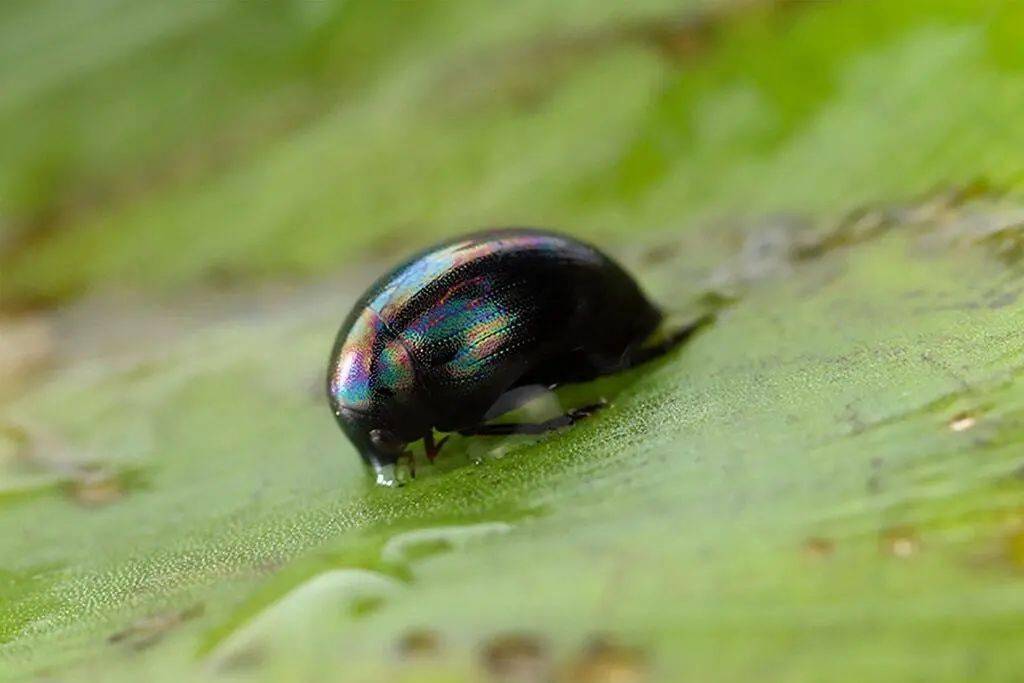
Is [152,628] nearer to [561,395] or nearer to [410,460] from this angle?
[410,460]

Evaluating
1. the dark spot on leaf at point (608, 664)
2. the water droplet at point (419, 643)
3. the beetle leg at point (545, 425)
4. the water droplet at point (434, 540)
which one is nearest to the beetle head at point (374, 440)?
the beetle leg at point (545, 425)

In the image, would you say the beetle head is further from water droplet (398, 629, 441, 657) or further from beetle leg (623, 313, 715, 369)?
water droplet (398, 629, 441, 657)

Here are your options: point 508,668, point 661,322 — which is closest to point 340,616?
point 508,668

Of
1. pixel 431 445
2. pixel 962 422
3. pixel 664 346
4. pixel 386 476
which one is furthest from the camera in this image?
pixel 664 346

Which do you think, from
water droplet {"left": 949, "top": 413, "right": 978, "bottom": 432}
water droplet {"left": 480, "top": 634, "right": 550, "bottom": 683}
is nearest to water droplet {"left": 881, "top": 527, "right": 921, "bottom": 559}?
water droplet {"left": 949, "top": 413, "right": 978, "bottom": 432}

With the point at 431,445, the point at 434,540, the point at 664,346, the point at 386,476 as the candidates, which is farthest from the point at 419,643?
the point at 664,346

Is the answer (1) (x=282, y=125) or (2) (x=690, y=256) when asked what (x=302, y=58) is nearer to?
(1) (x=282, y=125)
